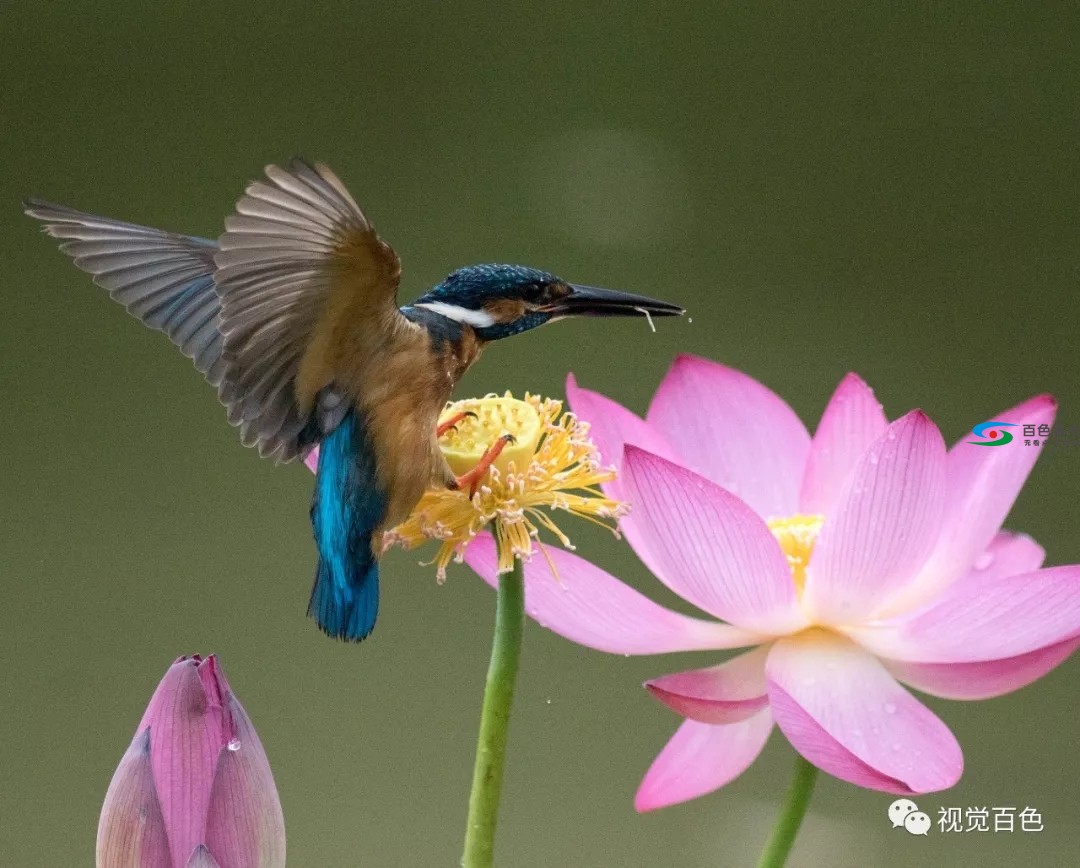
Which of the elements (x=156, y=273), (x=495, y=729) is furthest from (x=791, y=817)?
(x=156, y=273)

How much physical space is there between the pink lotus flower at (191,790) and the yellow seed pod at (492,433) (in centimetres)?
9

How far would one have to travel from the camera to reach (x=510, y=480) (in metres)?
0.30

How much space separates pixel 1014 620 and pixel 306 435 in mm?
155

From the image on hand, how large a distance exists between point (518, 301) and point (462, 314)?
0.01 meters

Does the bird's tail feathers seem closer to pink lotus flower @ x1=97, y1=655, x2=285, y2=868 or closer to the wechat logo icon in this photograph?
pink lotus flower @ x1=97, y1=655, x2=285, y2=868

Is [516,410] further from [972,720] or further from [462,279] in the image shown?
[972,720]

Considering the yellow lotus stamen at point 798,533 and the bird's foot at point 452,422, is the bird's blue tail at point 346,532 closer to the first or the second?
the bird's foot at point 452,422

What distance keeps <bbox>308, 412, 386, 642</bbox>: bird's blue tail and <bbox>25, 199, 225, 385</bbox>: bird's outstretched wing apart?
4 cm

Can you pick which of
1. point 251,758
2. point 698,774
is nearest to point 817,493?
point 698,774

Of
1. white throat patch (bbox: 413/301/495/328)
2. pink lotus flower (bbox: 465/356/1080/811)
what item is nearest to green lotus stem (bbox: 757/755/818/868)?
pink lotus flower (bbox: 465/356/1080/811)

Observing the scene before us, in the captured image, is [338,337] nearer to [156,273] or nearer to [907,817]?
[156,273]

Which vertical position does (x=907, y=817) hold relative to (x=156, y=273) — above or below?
below

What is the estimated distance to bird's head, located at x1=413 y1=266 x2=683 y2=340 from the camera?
0.30 meters

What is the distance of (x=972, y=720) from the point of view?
931 millimetres
